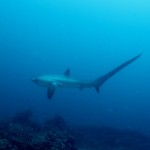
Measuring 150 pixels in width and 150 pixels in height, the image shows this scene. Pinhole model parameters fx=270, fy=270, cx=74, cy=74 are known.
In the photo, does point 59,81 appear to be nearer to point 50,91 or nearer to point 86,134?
point 50,91

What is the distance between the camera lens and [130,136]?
1922cm

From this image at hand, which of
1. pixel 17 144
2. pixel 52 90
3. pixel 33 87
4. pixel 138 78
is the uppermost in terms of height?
pixel 138 78

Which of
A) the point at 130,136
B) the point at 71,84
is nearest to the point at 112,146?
the point at 130,136

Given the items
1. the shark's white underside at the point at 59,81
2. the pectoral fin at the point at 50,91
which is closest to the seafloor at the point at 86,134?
the pectoral fin at the point at 50,91

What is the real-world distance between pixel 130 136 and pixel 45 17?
17662 cm

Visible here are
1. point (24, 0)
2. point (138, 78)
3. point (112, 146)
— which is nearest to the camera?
point (112, 146)

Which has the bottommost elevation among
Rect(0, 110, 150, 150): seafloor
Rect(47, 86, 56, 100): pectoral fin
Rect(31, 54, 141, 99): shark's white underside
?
Rect(0, 110, 150, 150): seafloor

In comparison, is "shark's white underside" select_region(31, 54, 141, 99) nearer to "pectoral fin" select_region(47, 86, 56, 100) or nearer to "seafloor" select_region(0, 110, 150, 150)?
"pectoral fin" select_region(47, 86, 56, 100)

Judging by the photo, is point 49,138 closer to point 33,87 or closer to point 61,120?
point 61,120

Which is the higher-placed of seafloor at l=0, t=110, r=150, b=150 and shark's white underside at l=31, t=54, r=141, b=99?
shark's white underside at l=31, t=54, r=141, b=99

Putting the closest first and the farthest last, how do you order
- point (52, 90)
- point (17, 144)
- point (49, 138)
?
point (17, 144) → point (49, 138) → point (52, 90)

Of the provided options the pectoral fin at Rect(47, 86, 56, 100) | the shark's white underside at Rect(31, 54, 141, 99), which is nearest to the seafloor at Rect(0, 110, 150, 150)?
the pectoral fin at Rect(47, 86, 56, 100)

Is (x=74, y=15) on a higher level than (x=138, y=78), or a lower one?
higher

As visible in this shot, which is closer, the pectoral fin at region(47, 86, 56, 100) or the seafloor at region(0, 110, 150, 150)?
the pectoral fin at region(47, 86, 56, 100)
